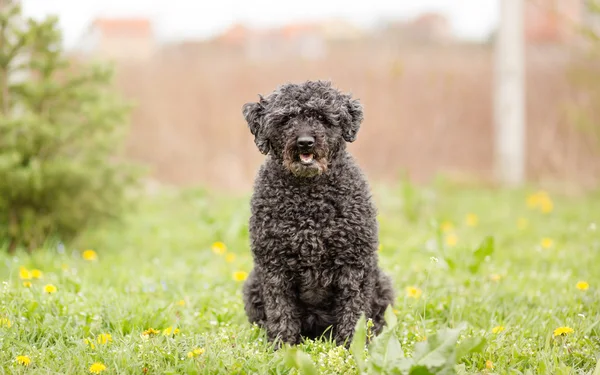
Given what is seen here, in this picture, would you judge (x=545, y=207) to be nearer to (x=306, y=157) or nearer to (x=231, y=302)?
(x=231, y=302)

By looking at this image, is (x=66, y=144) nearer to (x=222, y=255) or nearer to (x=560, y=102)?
(x=222, y=255)

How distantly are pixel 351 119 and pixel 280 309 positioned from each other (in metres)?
1.13

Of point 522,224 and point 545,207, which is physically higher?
point 545,207

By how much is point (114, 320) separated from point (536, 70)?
36.9ft

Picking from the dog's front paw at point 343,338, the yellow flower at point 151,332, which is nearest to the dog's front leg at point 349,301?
the dog's front paw at point 343,338

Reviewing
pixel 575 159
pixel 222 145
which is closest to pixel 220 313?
pixel 222 145

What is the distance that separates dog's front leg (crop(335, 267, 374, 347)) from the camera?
3.29m

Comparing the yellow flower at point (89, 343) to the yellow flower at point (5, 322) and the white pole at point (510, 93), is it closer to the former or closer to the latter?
the yellow flower at point (5, 322)

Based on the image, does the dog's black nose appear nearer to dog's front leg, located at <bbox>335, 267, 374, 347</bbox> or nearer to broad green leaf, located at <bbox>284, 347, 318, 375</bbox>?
dog's front leg, located at <bbox>335, 267, 374, 347</bbox>

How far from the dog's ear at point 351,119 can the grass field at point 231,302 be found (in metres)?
1.02

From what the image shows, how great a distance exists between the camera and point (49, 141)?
17.6ft

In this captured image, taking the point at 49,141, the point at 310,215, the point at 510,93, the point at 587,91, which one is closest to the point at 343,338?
the point at 310,215

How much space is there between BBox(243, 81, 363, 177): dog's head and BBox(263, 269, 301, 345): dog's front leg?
0.60 m

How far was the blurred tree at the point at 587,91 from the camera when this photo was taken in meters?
9.78
